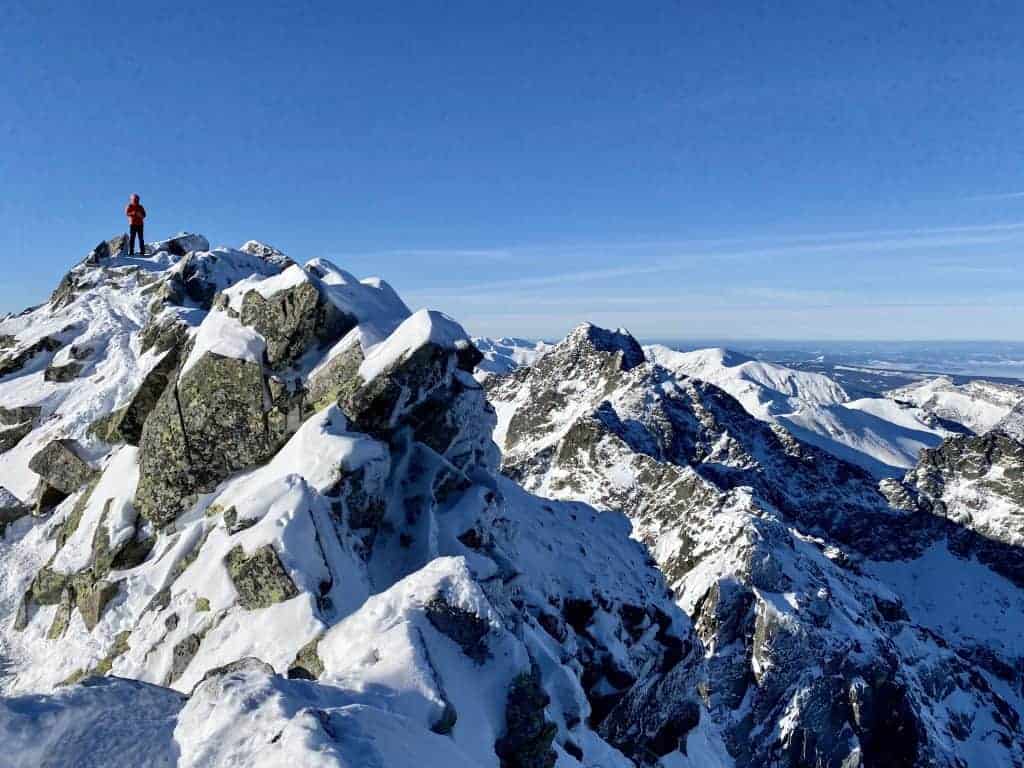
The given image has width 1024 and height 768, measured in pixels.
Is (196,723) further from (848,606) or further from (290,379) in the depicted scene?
(848,606)

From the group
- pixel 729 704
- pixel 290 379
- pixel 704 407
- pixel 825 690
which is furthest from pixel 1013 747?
pixel 290 379

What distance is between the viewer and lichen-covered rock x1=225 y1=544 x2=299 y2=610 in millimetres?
16375

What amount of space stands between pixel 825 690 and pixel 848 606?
11.2 meters

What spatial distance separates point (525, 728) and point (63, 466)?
2912 centimetres

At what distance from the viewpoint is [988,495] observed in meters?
135

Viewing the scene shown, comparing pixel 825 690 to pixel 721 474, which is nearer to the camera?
pixel 825 690

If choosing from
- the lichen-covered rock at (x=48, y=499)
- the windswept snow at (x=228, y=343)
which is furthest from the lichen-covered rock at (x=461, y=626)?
the lichen-covered rock at (x=48, y=499)

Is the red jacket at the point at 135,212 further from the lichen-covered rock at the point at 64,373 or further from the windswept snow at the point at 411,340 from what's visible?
the windswept snow at the point at 411,340

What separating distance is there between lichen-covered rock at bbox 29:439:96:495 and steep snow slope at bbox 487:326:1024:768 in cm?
2978

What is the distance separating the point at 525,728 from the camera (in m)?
12.7

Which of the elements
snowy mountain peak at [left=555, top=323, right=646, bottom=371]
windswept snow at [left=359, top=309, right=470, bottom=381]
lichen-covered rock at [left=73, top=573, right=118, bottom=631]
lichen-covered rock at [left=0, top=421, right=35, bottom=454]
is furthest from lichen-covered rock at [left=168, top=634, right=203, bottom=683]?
snowy mountain peak at [left=555, top=323, right=646, bottom=371]

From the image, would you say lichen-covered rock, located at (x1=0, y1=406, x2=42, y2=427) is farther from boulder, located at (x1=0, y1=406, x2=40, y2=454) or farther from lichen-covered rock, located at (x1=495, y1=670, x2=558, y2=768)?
lichen-covered rock, located at (x1=495, y1=670, x2=558, y2=768)

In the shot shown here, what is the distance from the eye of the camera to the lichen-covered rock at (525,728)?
12477 millimetres

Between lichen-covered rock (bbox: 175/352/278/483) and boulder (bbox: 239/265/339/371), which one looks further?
boulder (bbox: 239/265/339/371)
